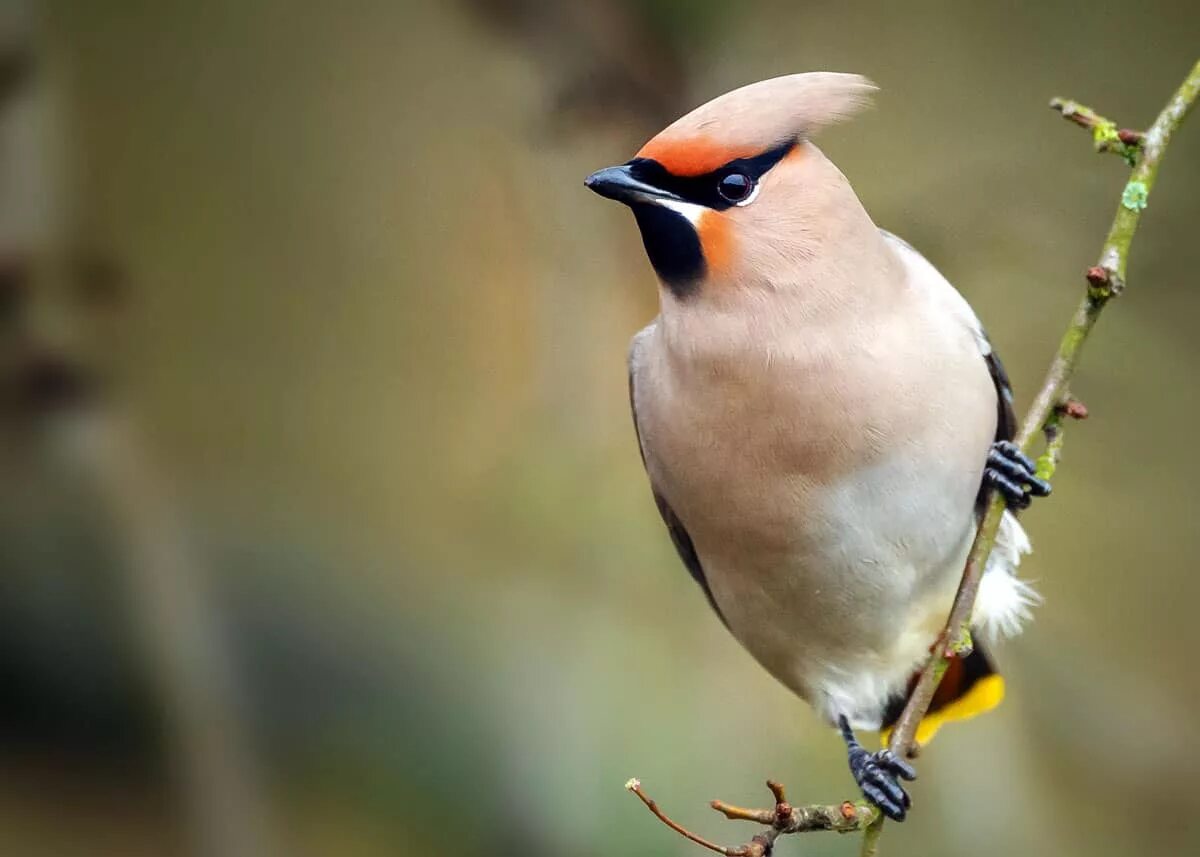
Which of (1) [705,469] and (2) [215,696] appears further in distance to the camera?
(2) [215,696]

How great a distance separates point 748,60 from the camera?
265cm

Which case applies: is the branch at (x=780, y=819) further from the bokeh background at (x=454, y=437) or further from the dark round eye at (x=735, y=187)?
the bokeh background at (x=454, y=437)

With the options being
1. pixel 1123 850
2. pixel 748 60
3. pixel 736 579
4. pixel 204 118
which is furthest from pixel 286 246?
pixel 1123 850

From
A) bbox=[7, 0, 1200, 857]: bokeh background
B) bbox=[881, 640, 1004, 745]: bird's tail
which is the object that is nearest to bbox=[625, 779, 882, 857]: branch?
bbox=[881, 640, 1004, 745]: bird's tail

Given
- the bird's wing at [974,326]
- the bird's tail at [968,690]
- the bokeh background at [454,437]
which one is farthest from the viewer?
the bokeh background at [454,437]

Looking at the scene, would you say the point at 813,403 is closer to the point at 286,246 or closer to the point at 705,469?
the point at 705,469

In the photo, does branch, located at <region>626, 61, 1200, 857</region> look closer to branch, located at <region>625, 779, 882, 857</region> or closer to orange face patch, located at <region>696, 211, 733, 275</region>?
branch, located at <region>625, 779, 882, 857</region>

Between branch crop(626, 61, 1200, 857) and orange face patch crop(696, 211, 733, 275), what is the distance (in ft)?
1.09

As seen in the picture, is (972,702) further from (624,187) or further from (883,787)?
(624,187)

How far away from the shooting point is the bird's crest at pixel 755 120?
1381 millimetres

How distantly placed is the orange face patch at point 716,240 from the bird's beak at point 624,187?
49 mm

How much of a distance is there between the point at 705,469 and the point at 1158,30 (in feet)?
4.90

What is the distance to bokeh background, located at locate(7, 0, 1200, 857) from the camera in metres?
2.64

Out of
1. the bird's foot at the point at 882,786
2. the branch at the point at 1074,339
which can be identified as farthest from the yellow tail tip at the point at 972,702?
the branch at the point at 1074,339
